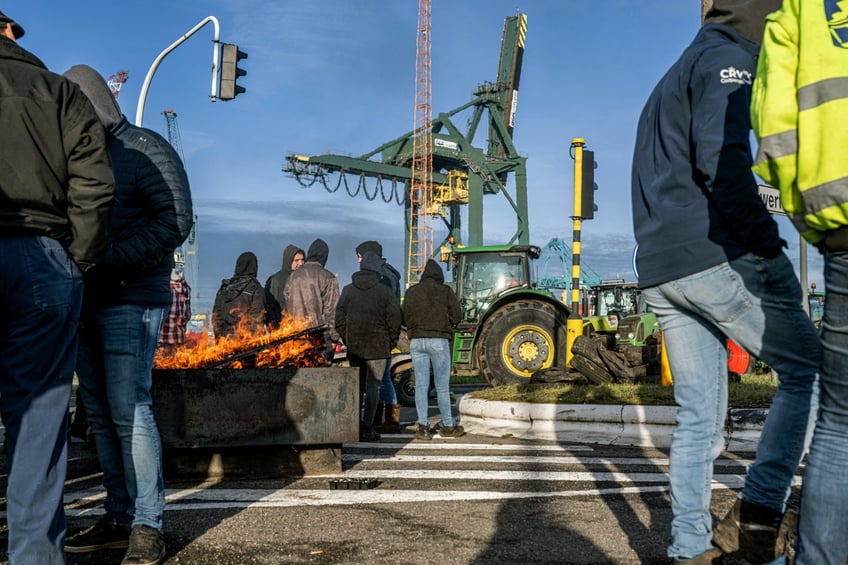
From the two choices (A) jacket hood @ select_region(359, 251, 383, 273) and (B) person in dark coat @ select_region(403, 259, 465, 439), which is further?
(A) jacket hood @ select_region(359, 251, 383, 273)

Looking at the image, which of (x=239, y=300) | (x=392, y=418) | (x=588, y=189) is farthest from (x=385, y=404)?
(x=588, y=189)

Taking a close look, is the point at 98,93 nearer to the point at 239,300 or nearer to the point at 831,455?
the point at 831,455

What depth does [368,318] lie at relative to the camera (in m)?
8.98

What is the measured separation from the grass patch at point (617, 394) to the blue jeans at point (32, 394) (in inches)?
242

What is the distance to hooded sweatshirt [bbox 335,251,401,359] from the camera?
8961 mm

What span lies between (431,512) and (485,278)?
10998mm

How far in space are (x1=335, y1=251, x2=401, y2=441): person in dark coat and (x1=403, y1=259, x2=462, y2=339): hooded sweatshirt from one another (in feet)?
0.60

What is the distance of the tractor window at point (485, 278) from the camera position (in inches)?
603

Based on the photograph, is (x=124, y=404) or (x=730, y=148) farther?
(x=124, y=404)

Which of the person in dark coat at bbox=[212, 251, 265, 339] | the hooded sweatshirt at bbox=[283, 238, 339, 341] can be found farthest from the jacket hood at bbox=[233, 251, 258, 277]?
the hooded sweatshirt at bbox=[283, 238, 339, 341]

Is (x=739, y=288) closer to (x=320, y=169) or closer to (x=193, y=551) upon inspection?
(x=193, y=551)

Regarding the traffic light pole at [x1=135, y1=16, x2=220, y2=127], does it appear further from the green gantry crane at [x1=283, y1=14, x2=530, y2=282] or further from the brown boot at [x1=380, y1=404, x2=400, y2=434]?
the green gantry crane at [x1=283, y1=14, x2=530, y2=282]

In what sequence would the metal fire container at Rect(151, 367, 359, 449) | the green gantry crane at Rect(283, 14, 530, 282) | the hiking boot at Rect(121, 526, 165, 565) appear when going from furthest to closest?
the green gantry crane at Rect(283, 14, 530, 282)
the metal fire container at Rect(151, 367, 359, 449)
the hiking boot at Rect(121, 526, 165, 565)

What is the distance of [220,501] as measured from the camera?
496cm
